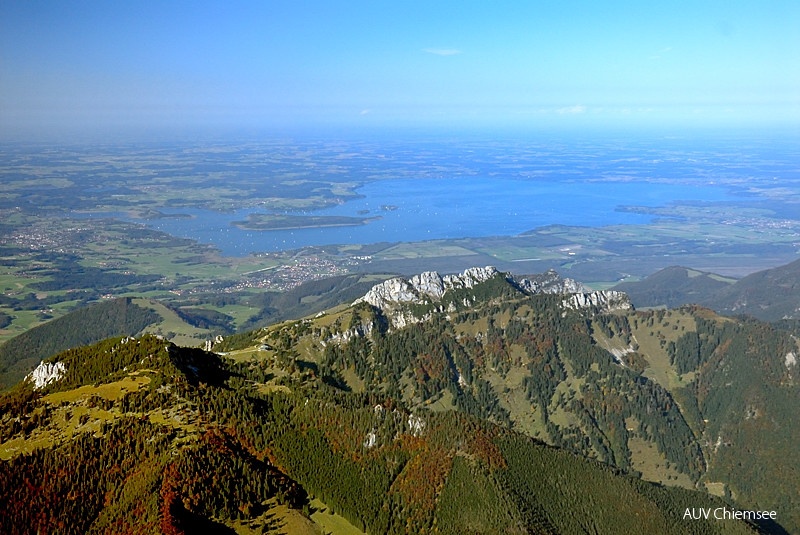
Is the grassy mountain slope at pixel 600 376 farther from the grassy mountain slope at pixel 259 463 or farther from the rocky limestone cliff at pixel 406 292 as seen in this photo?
the grassy mountain slope at pixel 259 463

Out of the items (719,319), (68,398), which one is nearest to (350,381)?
(68,398)

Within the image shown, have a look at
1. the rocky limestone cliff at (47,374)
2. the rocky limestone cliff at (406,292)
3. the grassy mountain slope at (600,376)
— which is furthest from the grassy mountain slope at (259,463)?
the rocky limestone cliff at (406,292)

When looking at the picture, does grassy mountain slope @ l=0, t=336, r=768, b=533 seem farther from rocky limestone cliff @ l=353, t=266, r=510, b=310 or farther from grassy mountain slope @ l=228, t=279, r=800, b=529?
rocky limestone cliff @ l=353, t=266, r=510, b=310

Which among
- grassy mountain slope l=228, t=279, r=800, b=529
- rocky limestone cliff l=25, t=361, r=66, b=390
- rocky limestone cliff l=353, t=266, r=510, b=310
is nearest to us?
rocky limestone cliff l=25, t=361, r=66, b=390

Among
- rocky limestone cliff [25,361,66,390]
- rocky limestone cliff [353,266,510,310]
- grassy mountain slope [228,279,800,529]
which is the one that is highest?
rocky limestone cliff [25,361,66,390]

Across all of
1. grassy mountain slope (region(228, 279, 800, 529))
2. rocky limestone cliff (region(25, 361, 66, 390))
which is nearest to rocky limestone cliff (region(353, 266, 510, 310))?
grassy mountain slope (region(228, 279, 800, 529))

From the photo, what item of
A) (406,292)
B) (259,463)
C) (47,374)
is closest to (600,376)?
(406,292)

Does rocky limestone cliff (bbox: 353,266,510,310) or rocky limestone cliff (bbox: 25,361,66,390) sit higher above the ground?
rocky limestone cliff (bbox: 25,361,66,390)

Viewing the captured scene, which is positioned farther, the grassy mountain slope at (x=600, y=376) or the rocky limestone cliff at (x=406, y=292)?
the rocky limestone cliff at (x=406, y=292)

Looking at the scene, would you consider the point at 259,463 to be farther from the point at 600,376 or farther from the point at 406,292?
the point at 600,376
